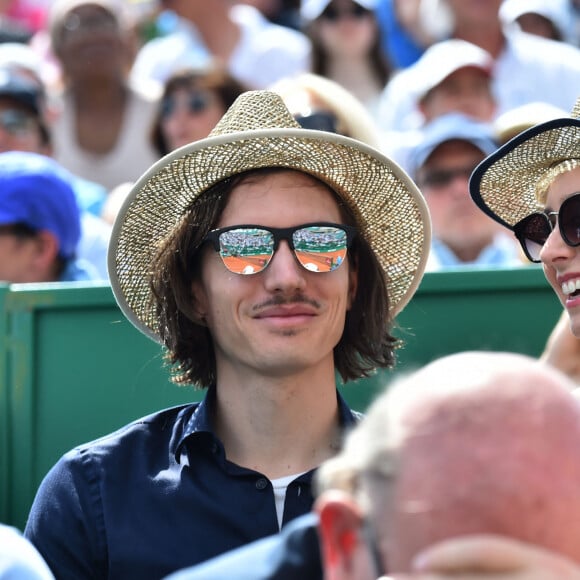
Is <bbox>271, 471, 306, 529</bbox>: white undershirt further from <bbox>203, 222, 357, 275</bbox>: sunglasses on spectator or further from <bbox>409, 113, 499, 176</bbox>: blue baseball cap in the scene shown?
<bbox>409, 113, 499, 176</bbox>: blue baseball cap

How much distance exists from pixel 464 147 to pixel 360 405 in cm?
153

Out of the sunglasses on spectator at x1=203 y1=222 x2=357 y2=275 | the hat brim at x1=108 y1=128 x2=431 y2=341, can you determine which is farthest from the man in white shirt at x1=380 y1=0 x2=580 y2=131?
the sunglasses on spectator at x1=203 y1=222 x2=357 y2=275

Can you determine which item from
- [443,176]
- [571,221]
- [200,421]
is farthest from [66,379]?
[443,176]

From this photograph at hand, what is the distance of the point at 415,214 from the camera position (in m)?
3.03

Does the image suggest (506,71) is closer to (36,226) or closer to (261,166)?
(36,226)

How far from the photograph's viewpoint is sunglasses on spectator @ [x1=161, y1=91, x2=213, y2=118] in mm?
5371

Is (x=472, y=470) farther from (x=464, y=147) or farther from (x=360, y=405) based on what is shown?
(x=464, y=147)

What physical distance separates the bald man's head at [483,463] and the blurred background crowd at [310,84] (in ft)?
9.75

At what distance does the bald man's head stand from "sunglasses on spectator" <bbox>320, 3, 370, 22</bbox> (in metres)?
4.95

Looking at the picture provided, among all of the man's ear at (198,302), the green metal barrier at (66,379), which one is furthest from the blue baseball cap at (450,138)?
the man's ear at (198,302)

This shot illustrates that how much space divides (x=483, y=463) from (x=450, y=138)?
355cm

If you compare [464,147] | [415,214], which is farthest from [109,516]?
[464,147]

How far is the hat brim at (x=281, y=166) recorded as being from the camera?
2811mm

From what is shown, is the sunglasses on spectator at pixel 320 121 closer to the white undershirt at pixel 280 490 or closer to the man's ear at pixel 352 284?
the man's ear at pixel 352 284
